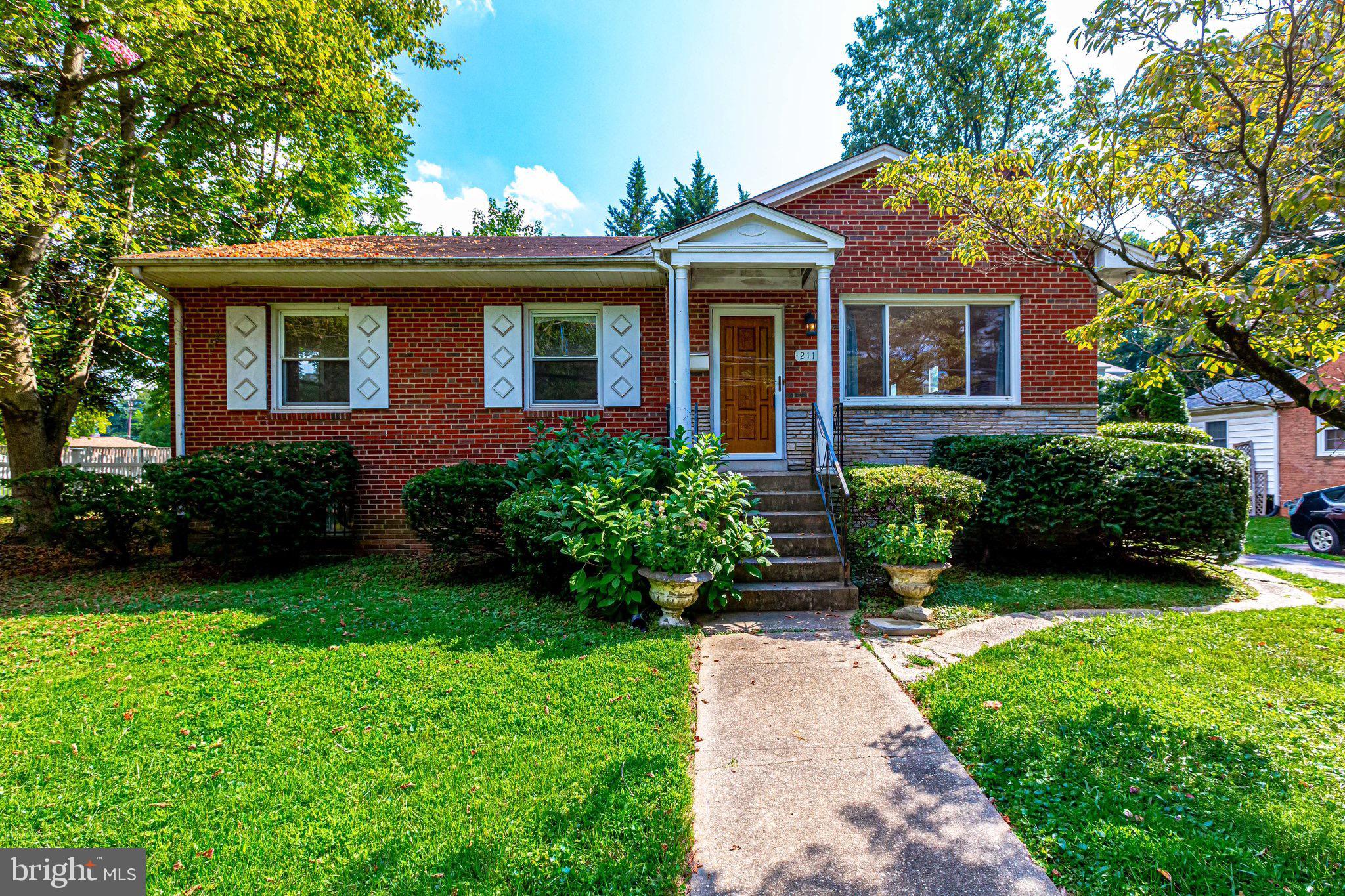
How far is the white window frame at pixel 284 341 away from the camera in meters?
7.65

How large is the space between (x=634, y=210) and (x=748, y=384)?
2968cm

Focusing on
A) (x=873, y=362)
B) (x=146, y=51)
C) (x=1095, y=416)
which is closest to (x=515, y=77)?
(x=146, y=51)

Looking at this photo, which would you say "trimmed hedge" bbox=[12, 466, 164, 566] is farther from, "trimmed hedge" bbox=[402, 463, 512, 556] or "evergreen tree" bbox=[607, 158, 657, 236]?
"evergreen tree" bbox=[607, 158, 657, 236]

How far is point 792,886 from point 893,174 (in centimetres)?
493

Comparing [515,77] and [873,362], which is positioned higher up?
[515,77]

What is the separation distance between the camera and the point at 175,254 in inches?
273

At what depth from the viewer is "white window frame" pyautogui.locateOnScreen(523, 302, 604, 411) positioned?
7.79 m

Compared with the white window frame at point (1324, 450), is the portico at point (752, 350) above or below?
above

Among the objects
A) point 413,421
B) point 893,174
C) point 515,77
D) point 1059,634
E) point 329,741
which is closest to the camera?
point 329,741

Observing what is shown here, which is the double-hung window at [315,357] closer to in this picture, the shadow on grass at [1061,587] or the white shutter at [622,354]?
the white shutter at [622,354]

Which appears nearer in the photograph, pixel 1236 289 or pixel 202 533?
pixel 1236 289

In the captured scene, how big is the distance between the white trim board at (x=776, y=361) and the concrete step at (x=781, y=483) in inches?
51.7

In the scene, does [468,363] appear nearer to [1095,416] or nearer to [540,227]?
[1095,416]

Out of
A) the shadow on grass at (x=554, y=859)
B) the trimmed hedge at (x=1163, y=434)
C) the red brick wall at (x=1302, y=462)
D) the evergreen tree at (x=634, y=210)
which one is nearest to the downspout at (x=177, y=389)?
the shadow on grass at (x=554, y=859)
